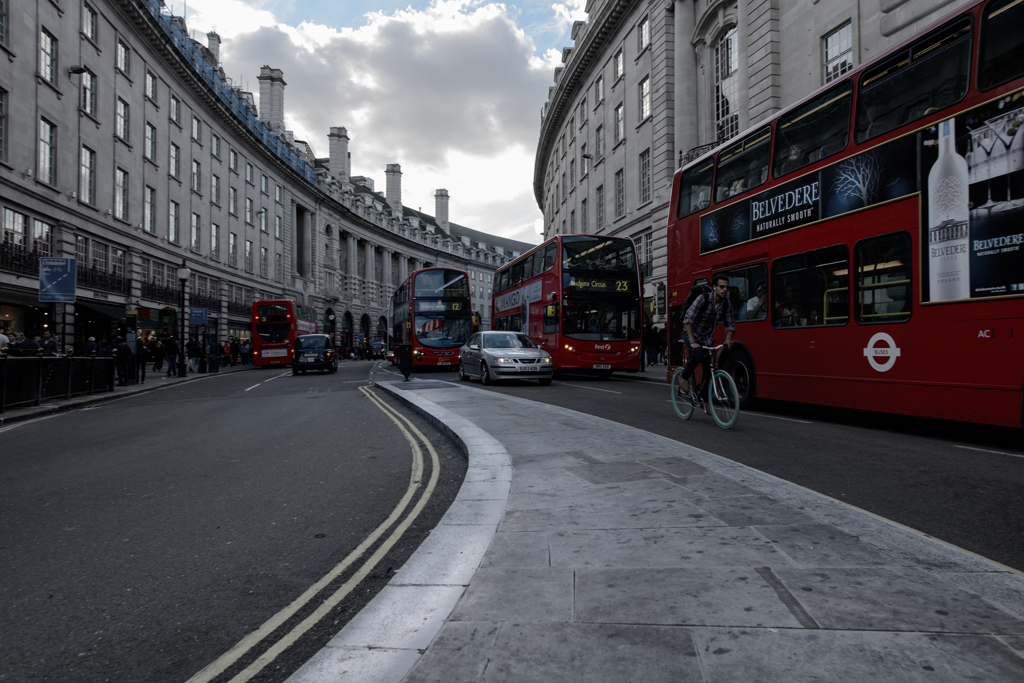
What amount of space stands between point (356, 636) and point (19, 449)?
285 inches

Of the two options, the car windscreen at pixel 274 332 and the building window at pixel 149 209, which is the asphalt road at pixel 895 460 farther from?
the building window at pixel 149 209

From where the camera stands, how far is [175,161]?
35.7 metres

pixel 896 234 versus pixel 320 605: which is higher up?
pixel 896 234

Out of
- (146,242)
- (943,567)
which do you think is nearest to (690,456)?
(943,567)

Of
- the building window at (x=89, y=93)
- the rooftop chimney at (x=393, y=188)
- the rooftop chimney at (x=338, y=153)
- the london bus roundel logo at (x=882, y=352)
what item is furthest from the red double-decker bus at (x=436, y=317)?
the rooftop chimney at (x=393, y=188)

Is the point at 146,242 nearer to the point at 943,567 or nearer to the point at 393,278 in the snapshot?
the point at 943,567

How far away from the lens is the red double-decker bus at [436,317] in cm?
2559

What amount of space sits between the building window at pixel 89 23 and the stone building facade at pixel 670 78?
73.7 ft

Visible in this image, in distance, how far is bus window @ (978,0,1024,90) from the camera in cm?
599

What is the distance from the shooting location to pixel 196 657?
231cm

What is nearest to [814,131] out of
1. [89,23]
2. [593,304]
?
[593,304]

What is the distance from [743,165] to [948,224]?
3983 millimetres

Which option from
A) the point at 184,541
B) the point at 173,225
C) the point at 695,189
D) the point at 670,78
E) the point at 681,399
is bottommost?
the point at 184,541

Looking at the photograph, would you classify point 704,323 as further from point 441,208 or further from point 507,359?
point 441,208
